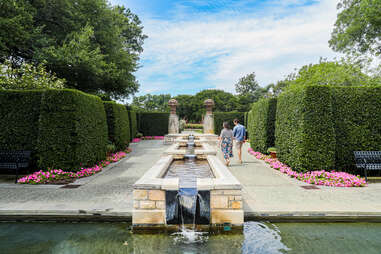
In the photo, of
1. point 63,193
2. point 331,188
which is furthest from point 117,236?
point 331,188

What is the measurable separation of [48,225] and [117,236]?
1.46m

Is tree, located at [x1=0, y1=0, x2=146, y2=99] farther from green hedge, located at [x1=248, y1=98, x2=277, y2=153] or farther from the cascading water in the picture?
the cascading water

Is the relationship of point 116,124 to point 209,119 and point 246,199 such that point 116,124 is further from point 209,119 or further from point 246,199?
point 209,119

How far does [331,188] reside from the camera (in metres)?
5.94

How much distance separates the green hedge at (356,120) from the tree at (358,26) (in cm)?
1966

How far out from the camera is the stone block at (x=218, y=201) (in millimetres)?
3797

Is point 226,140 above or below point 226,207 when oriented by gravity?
above

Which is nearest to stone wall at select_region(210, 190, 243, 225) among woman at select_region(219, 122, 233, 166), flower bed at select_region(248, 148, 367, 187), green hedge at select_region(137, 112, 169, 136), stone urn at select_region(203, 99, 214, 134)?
flower bed at select_region(248, 148, 367, 187)

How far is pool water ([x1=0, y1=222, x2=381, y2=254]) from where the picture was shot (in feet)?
10.4

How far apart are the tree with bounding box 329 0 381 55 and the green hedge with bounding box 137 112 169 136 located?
2208cm

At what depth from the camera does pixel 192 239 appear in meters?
3.46

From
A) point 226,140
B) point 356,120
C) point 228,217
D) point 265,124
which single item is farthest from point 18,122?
point 356,120

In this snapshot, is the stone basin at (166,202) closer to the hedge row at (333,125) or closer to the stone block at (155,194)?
the stone block at (155,194)

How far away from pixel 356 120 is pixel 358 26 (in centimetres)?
2195
